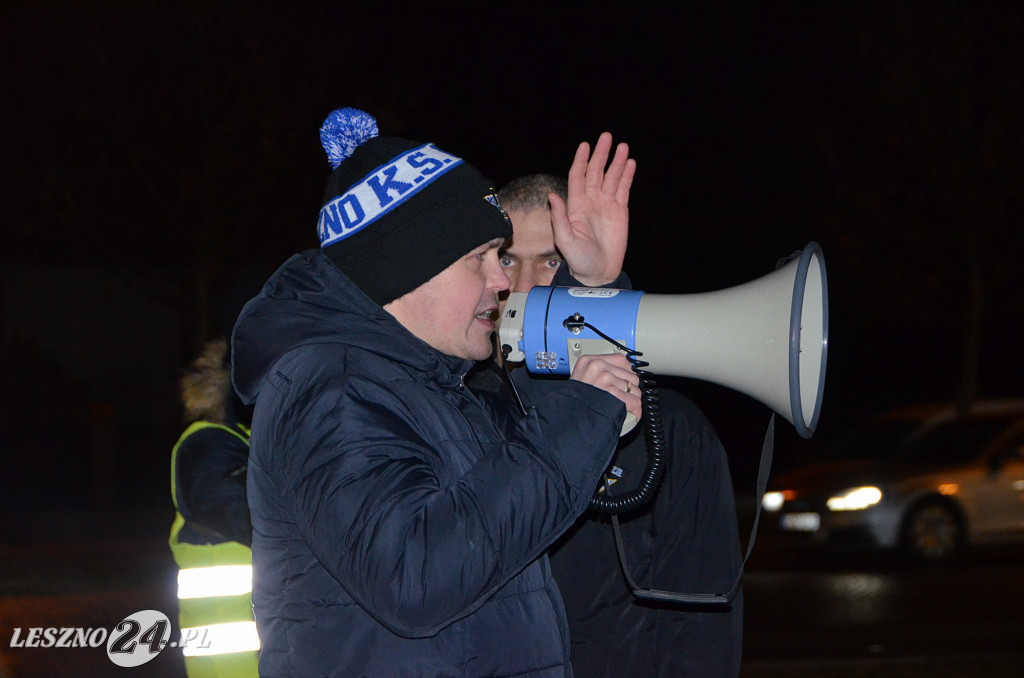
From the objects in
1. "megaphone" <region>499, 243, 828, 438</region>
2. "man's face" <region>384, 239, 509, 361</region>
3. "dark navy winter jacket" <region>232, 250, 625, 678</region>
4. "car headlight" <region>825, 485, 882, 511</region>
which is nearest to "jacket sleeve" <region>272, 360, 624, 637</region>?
"dark navy winter jacket" <region>232, 250, 625, 678</region>

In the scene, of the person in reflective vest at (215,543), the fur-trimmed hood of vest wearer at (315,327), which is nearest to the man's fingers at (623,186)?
the fur-trimmed hood of vest wearer at (315,327)

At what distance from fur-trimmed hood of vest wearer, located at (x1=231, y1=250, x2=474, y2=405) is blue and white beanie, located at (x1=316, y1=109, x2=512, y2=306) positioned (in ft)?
0.18

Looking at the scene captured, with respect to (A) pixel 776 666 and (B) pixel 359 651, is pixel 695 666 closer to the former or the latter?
(B) pixel 359 651

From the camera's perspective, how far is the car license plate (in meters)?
9.80

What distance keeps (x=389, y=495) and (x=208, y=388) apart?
2.14m

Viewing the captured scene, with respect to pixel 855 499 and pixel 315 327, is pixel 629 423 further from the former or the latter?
pixel 855 499

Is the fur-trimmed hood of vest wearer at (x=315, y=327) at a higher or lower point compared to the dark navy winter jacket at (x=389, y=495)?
higher

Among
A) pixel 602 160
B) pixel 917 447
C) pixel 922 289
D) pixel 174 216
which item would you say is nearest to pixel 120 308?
pixel 174 216

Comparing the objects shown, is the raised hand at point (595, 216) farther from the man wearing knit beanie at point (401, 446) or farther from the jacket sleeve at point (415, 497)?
the jacket sleeve at point (415, 497)

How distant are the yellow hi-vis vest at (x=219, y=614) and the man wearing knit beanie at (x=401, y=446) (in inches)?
57.0

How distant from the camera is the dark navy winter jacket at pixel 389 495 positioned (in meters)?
1.66

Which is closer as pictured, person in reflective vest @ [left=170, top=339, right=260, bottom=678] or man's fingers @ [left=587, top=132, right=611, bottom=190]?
man's fingers @ [left=587, top=132, right=611, bottom=190]

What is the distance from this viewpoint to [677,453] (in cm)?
264

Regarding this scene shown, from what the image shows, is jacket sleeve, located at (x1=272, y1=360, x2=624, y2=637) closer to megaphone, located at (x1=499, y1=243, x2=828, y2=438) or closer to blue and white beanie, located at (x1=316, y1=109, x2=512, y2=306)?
blue and white beanie, located at (x1=316, y1=109, x2=512, y2=306)
